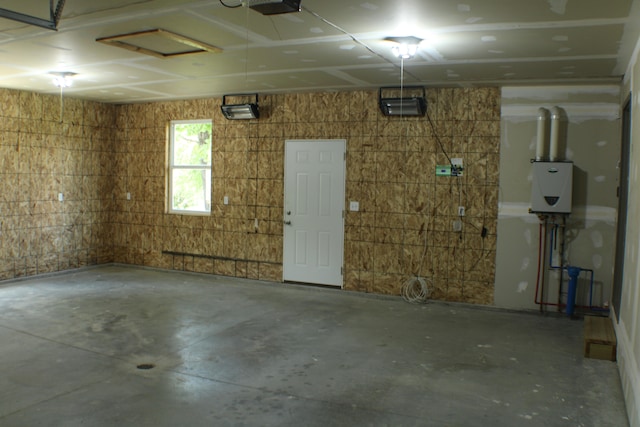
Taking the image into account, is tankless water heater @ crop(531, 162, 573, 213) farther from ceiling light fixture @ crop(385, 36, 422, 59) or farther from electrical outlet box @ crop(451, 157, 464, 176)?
ceiling light fixture @ crop(385, 36, 422, 59)

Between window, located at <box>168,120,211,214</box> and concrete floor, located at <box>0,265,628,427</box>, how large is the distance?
2142mm

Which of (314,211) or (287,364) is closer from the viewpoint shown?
(287,364)

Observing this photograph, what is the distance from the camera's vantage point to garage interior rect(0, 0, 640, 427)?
12.4 feet

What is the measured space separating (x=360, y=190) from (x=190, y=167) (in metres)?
3.08

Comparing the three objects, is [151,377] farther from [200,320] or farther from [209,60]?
[209,60]

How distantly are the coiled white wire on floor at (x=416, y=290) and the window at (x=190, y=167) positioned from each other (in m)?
3.51

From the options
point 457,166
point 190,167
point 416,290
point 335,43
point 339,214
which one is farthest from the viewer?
point 190,167

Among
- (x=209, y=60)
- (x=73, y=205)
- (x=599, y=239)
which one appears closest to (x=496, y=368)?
(x=599, y=239)

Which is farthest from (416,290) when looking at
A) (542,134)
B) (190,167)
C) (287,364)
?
(190,167)

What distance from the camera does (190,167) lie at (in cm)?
866

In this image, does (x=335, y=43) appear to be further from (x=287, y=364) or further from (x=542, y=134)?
(x=542, y=134)

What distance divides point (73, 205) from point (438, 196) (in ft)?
19.3

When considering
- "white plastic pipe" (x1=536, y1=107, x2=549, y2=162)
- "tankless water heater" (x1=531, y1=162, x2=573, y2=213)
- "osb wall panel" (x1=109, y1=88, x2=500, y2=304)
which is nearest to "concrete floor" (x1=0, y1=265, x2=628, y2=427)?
"osb wall panel" (x1=109, y1=88, x2=500, y2=304)

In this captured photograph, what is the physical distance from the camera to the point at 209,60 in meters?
5.50
